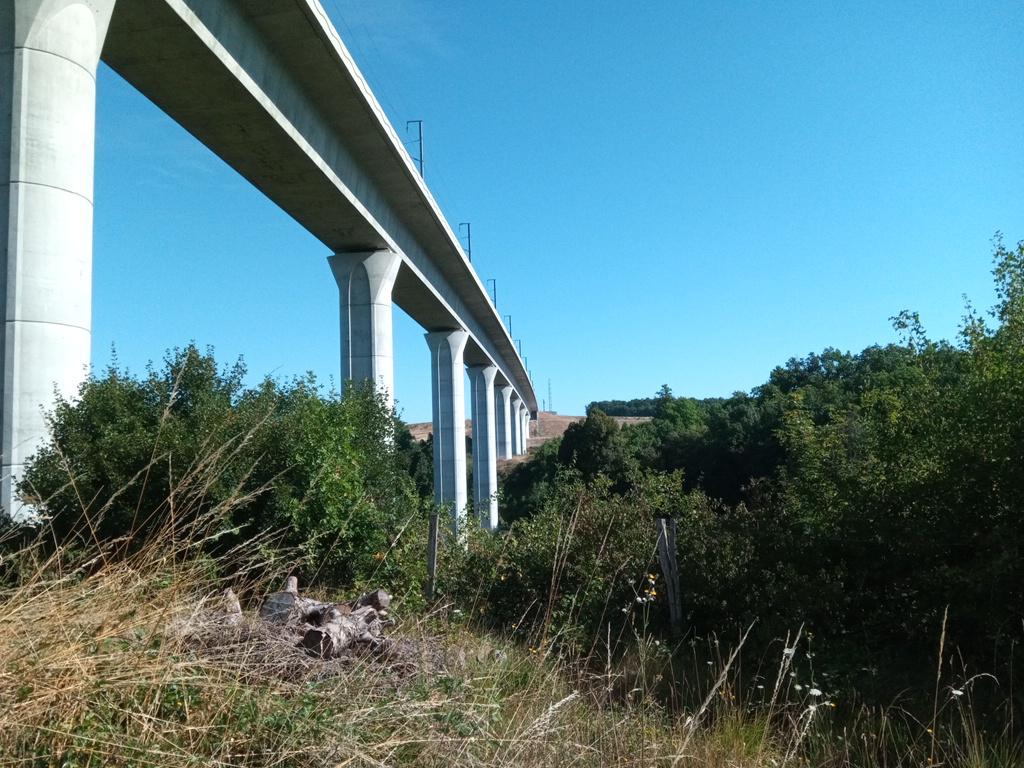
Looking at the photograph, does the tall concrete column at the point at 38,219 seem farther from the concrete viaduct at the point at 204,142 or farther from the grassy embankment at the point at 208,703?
the grassy embankment at the point at 208,703

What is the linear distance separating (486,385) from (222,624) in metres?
42.8

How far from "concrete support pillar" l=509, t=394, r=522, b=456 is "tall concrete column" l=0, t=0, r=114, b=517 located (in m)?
60.7

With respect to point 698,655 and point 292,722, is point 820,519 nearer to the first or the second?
point 698,655

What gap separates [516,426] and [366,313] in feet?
184

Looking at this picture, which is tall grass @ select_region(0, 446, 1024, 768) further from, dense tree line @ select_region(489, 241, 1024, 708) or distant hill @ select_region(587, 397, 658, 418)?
distant hill @ select_region(587, 397, 658, 418)

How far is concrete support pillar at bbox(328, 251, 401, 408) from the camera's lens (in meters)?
20.3

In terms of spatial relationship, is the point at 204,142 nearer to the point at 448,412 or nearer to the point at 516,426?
the point at 448,412

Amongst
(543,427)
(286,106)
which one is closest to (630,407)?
(543,427)

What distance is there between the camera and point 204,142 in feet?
46.2

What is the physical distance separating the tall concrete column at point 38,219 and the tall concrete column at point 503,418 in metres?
50.7

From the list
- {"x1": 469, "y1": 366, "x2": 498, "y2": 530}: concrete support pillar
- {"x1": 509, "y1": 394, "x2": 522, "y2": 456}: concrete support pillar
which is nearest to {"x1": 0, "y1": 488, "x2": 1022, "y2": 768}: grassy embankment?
{"x1": 469, "y1": 366, "x2": 498, "y2": 530}: concrete support pillar

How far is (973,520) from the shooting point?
7297 millimetres

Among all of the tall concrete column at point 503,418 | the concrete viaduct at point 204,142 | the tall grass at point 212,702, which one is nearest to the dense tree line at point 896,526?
the tall grass at point 212,702

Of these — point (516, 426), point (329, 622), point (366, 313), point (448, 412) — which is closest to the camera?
point (329, 622)
